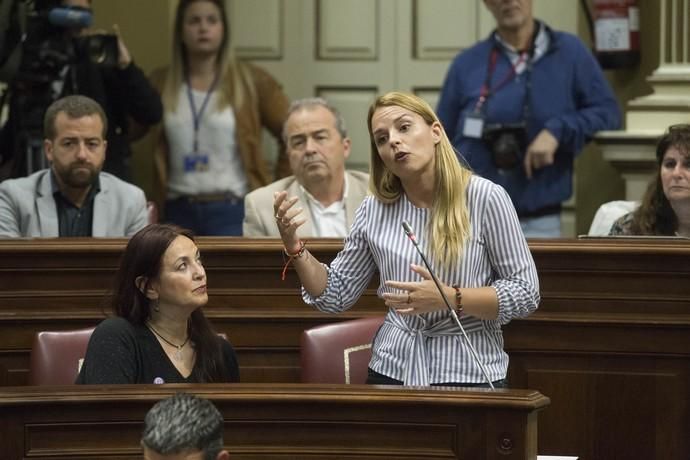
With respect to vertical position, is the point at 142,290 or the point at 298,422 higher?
the point at 142,290

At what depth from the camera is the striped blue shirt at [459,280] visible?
11.5 ft

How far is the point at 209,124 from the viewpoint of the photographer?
6.48 m

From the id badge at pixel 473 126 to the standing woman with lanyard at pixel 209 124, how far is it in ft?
3.03

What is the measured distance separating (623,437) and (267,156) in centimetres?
337

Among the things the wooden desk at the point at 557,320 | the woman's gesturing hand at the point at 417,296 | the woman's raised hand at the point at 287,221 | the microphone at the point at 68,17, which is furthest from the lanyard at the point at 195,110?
the woman's gesturing hand at the point at 417,296

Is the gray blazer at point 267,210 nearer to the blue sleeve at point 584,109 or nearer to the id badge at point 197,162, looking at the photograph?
the blue sleeve at point 584,109

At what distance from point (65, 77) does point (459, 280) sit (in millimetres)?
2850

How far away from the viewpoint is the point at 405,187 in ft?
11.9

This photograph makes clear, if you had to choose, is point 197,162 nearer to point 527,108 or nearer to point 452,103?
point 452,103

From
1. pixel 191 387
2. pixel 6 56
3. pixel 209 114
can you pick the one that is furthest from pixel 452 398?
pixel 209 114

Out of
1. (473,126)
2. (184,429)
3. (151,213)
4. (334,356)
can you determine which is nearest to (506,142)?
(473,126)

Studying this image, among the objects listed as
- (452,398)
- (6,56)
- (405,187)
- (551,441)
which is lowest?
(551,441)

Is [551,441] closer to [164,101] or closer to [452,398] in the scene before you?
[452,398]

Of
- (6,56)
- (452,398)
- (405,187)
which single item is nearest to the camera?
(452,398)
